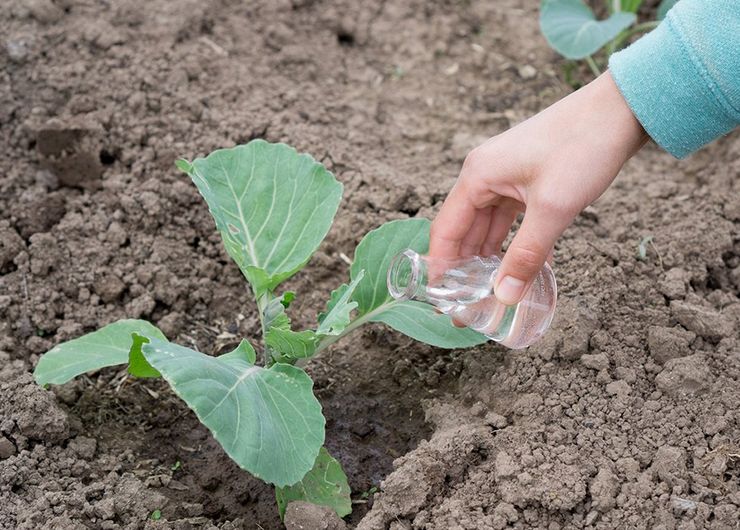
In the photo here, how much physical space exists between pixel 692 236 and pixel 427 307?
2.97 feet

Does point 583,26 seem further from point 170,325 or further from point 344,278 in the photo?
point 170,325

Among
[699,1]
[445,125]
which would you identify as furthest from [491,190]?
[445,125]

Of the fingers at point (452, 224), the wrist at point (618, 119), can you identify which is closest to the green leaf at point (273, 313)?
the fingers at point (452, 224)

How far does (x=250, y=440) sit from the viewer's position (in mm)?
1857

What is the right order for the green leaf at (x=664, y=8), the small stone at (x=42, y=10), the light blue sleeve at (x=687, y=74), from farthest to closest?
1. the green leaf at (x=664, y=8)
2. the small stone at (x=42, y=10)
3. the light blue sleeve at (x=687, y=74)

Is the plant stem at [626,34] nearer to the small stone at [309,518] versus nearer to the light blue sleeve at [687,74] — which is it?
the light blue sleeve at [687,74]

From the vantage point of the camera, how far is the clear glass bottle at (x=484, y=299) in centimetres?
213

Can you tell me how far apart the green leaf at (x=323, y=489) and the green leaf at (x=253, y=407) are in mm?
215

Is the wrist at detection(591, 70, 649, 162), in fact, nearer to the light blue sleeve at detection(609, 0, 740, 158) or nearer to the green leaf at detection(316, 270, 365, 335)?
the light blue sleeve at detection(609, 0, 740, 158)

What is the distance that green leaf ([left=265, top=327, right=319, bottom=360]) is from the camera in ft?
6.75

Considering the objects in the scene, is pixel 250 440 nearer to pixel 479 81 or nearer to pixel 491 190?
pixel 491 190

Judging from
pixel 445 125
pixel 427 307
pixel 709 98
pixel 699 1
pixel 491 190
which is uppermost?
pixel 699 1

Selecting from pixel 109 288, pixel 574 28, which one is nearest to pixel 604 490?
pixel 109 288

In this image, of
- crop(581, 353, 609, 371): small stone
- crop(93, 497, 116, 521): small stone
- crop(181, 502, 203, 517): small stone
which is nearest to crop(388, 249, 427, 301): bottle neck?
crop(581, 353, 609, 371): small stone
